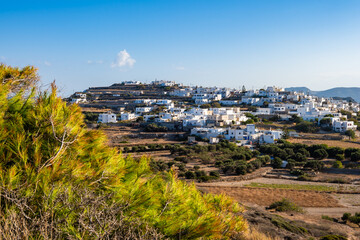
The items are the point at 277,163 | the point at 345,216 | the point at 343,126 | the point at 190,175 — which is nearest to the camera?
the point at 345,216

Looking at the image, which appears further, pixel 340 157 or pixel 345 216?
pixel 340 157

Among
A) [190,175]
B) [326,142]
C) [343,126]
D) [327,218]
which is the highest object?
[343,126]

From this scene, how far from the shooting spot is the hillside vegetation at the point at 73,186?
8.09ft

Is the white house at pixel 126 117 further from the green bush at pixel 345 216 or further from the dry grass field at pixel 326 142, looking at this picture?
the green bush at pixel 345 216

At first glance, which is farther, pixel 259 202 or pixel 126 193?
pixel 259 202

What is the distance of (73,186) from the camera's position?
2.87 m

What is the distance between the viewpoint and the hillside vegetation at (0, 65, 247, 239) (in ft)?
8.09

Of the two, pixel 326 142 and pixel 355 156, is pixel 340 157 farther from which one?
pixel 326 142

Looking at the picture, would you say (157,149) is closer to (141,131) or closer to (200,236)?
(141,131)

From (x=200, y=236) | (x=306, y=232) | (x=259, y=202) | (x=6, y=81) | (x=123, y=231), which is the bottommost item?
(x=259, y=202)

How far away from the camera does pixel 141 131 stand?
37.4 meters

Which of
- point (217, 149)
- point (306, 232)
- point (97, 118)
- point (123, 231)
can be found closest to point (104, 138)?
point (123, 231)

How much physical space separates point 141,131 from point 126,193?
3447 centimetres

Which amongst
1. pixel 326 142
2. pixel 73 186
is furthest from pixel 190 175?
pixel 326 142
